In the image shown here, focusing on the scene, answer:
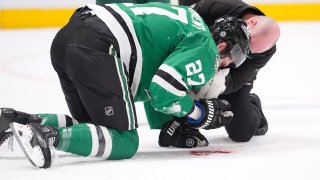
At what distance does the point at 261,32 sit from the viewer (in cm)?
315

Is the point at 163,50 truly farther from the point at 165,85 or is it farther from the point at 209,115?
the point at 209,115

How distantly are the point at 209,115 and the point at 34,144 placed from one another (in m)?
0.75

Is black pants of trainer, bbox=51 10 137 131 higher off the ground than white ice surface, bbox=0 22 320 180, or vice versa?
black pants of trainer, bbox=51 10 137 131

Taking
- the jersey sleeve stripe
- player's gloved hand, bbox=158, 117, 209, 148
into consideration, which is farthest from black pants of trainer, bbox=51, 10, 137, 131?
player's gloved hand, bbox=158, 117, 209, 148

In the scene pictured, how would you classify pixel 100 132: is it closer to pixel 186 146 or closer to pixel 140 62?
pixel 140 62

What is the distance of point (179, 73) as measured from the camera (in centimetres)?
259

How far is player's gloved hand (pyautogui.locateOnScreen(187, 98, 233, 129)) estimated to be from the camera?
280 centimetres

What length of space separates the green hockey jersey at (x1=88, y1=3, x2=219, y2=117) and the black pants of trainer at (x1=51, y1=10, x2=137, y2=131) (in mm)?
69

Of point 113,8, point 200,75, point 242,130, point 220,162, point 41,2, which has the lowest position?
point 41,2

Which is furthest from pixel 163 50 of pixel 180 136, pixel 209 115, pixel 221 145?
pixel 221 145

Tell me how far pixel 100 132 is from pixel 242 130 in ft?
2.77

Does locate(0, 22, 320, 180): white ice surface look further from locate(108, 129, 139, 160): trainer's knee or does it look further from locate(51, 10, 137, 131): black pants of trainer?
locate(51, 10, 137, 131): black pants of trainer

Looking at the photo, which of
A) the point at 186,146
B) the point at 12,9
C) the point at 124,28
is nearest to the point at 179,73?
the point at 124,28

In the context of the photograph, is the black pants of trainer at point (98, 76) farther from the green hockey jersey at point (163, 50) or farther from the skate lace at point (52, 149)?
the skate lace at point (52, 149)
